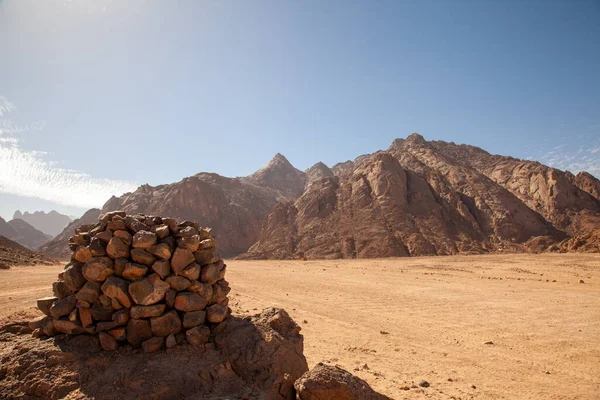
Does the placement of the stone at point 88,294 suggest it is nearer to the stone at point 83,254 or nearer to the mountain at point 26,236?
the stone at point 83,254

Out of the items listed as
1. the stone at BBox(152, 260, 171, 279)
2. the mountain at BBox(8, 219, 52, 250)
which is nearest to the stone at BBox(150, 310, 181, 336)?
the stone at BBox(152, 260, 171, 279)

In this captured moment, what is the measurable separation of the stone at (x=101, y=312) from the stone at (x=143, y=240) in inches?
42.1

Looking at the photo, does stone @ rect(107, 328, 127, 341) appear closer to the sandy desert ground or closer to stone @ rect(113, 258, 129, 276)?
stone @ rect(113, 258, 129, 276)

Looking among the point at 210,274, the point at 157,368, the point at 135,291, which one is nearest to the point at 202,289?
the point at 210,274

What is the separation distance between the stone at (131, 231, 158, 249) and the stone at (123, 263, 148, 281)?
1.08 ft

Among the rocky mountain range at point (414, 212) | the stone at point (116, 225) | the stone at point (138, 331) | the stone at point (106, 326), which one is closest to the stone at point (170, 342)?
the stone at point (138, 331)

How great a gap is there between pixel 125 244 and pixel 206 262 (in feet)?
4.64

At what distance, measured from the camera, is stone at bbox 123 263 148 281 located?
5465 millimetres

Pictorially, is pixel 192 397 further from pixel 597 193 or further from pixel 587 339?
pixel 597 193

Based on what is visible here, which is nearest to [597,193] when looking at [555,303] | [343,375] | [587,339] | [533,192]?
[533,192]

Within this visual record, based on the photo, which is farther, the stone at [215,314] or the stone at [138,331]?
the stone at [215,314]

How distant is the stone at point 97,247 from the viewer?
18.6 ft

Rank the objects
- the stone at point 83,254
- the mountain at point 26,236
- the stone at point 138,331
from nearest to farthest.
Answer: the stone at point 138,331 < the stone at point 83,254 < the mountain at point 26,236

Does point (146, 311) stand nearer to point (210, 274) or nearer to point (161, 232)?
point (210, 274)
